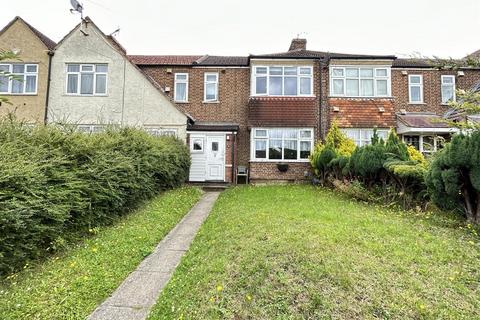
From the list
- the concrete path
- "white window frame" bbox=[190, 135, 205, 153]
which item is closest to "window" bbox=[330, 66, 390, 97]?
"white window frame" bbox=[190, 135, 205, 153]

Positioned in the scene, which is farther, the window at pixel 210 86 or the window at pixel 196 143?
the window at pixel 210 86

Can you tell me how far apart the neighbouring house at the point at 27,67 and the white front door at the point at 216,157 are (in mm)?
8366

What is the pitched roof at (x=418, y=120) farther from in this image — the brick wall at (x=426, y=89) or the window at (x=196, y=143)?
the window at (x=196, y=143)

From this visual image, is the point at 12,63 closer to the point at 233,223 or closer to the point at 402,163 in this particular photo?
the point at 233,223

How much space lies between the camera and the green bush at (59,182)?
434 centimetres

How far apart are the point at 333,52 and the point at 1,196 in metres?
17.1

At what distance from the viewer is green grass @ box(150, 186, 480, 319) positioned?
3373 mm

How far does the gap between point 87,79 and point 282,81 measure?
9771 mm

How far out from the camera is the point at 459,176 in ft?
19.5

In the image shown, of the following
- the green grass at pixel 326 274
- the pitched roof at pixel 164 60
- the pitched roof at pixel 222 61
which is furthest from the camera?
the pitched roof at pixel 164 60

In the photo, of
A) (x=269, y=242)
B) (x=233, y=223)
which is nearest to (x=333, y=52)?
(x=233, y=223)

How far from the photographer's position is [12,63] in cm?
1523

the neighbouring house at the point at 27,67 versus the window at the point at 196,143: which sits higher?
the neighbouring house at the point at 27,67

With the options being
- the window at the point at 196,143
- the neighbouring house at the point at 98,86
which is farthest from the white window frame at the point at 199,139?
the neighbouring house at the point at 98,86
